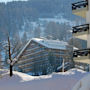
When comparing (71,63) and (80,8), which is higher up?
(80,8)

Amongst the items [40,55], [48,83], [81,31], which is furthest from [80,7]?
[40,55]

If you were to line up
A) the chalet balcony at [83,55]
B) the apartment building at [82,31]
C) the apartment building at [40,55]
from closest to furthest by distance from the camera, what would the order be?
the chalet balcony at [83,55] → the apartment building at [82,31] → the apartment building at [40,55]

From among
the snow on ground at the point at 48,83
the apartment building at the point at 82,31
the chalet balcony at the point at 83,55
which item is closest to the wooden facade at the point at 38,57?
the snow on ground at the point at 48,83

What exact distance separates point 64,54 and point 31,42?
10.0 meters

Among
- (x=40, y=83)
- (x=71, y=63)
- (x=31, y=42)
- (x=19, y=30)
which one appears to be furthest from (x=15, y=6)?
(x=40, y=83)

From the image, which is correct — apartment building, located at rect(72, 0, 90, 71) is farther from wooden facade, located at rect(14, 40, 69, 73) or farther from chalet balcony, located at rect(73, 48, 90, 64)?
wooden facade, located at rect(14, 40, 69, 73)

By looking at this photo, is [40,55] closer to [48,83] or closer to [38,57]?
[38,57]

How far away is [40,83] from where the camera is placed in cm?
1891

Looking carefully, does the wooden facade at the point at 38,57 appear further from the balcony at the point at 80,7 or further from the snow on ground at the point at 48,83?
the balcony at the point at 80,7

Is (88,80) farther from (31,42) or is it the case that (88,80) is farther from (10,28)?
(10,28)

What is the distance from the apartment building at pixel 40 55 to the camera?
5856 cm

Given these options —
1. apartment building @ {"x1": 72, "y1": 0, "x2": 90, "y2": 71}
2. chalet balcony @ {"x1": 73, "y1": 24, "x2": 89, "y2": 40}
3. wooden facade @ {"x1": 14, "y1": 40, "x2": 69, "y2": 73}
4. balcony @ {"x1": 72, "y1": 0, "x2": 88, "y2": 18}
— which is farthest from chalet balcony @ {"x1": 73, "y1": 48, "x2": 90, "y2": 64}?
wooden facade @ {"x1": 14, "y1": 40, "x2": 69, "y2": 73}

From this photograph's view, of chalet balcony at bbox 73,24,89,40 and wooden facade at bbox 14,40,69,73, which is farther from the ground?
chalet balcony at bbox 73,24,89,40

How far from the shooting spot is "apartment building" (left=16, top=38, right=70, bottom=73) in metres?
58.6
